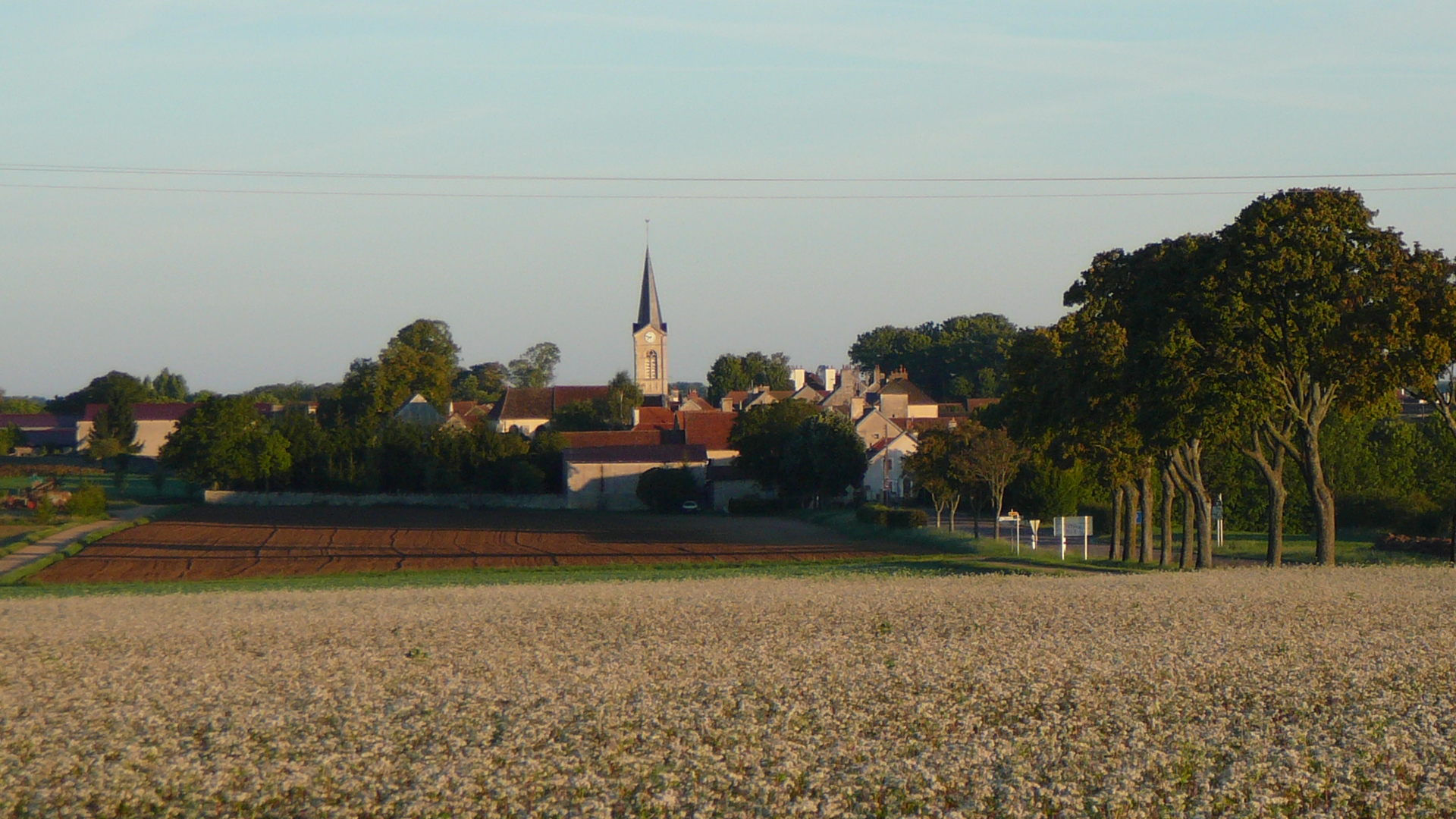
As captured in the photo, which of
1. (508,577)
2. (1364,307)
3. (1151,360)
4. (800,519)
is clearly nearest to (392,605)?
(508,577)

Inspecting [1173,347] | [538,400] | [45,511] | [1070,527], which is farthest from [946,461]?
[538,400]

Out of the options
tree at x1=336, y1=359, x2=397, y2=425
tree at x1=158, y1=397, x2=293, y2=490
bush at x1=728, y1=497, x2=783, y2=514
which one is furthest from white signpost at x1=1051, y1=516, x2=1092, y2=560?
tree at x1=336, y1=359, x2=397, y2=425

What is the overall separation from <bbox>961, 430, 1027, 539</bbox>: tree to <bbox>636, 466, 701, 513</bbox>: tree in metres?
37.6

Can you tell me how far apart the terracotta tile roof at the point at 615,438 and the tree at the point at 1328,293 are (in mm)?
84181

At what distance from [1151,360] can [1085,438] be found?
253 inches

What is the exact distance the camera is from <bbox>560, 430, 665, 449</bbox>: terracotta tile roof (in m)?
117

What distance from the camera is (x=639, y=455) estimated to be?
97.9 metres

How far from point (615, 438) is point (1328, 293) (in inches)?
3571

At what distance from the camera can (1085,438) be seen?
4000cm

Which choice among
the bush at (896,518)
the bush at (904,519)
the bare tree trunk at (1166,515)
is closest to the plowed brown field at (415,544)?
the bush at (896,518)

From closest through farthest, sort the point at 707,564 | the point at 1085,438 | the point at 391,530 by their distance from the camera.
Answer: the point at 1085,438, the point at 707,564, the point at 391,530

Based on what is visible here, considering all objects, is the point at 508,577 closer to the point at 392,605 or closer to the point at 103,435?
the point at 392,605

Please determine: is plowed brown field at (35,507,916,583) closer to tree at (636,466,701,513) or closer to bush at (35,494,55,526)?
tree at (636,466,701,513)

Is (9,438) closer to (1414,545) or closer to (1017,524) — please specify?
(1017,524)
